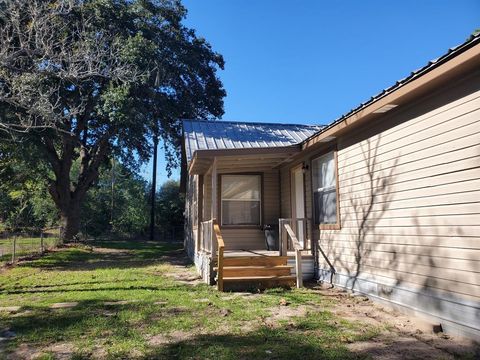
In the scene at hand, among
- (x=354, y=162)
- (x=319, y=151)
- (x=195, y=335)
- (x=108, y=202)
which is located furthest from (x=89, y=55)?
(x=108, y=202)

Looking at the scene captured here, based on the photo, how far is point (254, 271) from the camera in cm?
770

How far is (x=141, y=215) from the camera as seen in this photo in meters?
29.2

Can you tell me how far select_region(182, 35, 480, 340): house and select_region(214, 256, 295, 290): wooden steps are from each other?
0.02m

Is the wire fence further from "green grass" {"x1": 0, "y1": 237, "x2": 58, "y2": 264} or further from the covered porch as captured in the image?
the covered porch

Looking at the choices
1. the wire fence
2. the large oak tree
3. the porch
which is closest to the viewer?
the porch

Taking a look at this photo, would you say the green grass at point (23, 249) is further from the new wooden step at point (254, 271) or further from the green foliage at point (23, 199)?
the new wooden step at point (254, 271)

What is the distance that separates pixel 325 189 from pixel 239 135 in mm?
3791

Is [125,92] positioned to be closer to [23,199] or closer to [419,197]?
[419,197]

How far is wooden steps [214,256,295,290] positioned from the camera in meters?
7.54

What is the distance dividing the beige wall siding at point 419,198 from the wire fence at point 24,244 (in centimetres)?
1068

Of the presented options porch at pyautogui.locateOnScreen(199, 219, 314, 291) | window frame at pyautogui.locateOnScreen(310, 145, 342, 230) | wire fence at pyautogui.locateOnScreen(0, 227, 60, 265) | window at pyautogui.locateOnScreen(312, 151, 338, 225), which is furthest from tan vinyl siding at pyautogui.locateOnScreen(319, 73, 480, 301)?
wire fence at pyautogui.locateOnScreen(0, 227, 60, 265)

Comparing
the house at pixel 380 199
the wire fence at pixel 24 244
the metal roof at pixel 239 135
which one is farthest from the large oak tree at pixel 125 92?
the house at pixel 380 199

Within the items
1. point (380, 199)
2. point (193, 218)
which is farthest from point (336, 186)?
point (193, 218)

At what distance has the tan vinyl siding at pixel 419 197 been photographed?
14.2 ft
